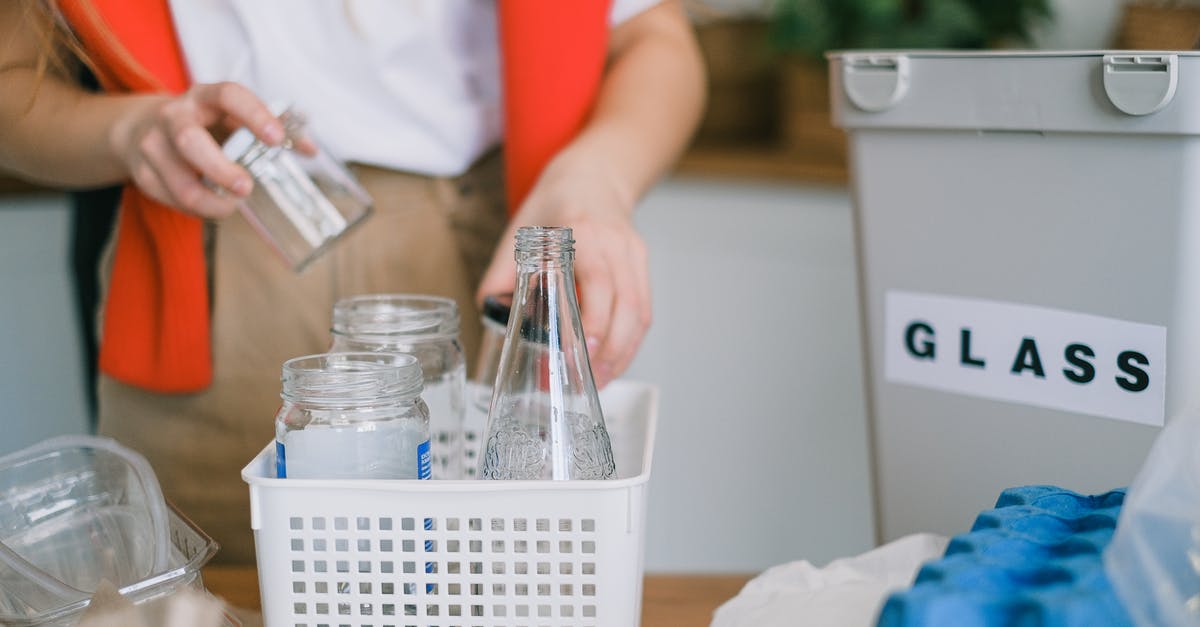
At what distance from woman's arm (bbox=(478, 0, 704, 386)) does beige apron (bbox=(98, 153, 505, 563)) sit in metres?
0.16

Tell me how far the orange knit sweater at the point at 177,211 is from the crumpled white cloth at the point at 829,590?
40 cm

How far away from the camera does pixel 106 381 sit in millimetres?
849

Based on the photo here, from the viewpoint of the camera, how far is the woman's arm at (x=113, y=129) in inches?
23.9

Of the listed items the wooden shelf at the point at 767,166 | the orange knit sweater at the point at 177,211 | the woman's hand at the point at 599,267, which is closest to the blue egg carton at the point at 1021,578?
the woman's hand at the point at 599,267

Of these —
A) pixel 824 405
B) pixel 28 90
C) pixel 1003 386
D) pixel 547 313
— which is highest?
pixel 28 90

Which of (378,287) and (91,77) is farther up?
(91,77)

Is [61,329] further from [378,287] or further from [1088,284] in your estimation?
[1088,284]

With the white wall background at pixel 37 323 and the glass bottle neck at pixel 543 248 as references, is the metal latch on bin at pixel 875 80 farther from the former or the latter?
the white wall background at pixel 37 323

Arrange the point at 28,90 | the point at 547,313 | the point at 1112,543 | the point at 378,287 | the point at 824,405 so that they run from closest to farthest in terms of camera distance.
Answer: the point at 1112,543 → the point at 547,313 → the point at 28,90 → the point at 378,287 → the point at 824,405

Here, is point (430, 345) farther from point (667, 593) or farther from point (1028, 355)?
point (1028, 355)

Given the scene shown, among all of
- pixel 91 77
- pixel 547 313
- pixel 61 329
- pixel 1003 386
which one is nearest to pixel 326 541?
pixel 547 313

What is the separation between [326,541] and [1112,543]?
0.99ft

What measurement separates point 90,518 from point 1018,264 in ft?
1.73

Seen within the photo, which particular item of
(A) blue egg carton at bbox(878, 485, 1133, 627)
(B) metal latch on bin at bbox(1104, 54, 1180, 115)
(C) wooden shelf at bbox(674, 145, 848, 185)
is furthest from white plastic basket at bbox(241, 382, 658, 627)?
(C) wooden shelf at bbox(674, 145, 848, 185)
